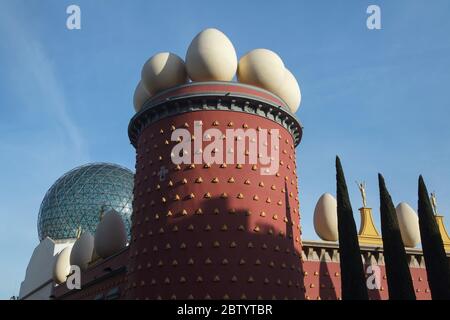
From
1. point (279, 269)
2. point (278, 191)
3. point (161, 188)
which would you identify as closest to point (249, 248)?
point (279, 269)

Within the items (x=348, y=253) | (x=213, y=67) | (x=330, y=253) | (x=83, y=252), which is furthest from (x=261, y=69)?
(x=83, y=252)

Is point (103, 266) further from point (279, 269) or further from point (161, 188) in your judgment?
point (279, 269)

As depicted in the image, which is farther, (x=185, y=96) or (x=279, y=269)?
(x=185, y=96)

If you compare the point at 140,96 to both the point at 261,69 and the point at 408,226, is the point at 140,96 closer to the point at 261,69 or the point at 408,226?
the point at 261,69

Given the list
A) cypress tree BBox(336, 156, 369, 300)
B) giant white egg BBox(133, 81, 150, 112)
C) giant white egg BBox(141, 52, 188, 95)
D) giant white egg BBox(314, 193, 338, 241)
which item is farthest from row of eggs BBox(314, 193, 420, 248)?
giant white egg BBox(133, 81, 150, 112)

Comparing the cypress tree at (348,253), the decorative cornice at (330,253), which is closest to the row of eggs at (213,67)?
the cypress tree at (348,253)

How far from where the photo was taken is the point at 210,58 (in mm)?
23578

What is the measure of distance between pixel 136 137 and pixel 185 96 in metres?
5.02

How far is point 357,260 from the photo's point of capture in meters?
22.9

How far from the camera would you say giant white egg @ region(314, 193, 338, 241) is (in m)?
29.1

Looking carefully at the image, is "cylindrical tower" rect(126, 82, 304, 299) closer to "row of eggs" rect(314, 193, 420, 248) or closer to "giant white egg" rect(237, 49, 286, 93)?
"giant white egg" rect(237, 49, 286, 93)

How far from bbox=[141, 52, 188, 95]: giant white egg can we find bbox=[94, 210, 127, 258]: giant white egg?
34.5 feet

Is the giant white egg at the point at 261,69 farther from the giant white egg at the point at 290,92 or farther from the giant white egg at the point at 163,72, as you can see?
the giant white egg at the point at 163,72

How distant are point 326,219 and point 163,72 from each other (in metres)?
13.5
